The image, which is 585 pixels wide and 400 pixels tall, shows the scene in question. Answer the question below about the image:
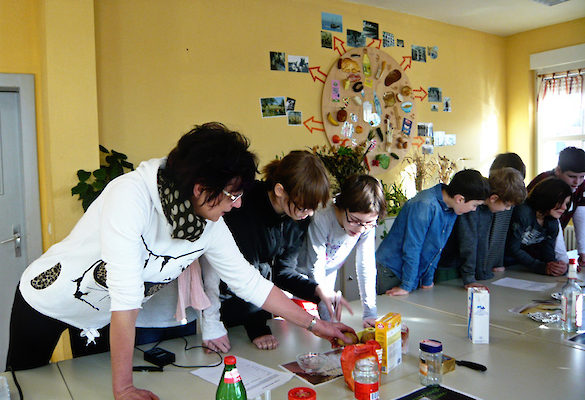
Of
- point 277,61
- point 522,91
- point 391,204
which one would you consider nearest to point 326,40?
point 277,61

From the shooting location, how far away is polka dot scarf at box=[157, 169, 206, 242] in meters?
1.28

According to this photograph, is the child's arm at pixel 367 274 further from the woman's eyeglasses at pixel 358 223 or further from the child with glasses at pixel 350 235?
the woman's eyeglasses at pixel 358 223

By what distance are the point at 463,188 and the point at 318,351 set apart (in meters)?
1.16

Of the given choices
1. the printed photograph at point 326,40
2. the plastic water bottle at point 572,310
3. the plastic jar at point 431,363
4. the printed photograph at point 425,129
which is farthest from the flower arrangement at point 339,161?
the plastic jar at point 431,363

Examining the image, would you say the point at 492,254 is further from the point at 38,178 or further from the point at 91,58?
the point at 38,178

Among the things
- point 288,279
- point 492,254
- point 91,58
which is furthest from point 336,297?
point 91,58

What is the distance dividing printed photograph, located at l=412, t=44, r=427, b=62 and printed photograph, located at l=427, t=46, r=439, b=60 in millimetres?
58

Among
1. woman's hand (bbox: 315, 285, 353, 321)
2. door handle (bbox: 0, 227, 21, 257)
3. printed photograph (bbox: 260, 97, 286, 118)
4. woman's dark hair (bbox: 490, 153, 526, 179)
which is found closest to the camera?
woman's hand (bbox: 315, 285, 353, 321)

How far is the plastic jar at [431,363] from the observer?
141 centimetres

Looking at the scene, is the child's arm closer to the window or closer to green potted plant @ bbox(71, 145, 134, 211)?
green potted plant @ bbox(71, 145, 134, 211)

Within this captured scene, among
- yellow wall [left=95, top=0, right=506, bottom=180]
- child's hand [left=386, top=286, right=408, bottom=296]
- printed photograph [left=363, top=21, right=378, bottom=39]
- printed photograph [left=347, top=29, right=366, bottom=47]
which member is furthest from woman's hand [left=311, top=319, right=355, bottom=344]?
printed photograph [left=363, top=21, right=378, bottom=39]

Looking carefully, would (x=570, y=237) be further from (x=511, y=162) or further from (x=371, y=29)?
→ (x=371, y=29)

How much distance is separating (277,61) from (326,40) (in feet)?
1.79

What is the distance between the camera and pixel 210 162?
121 cm
